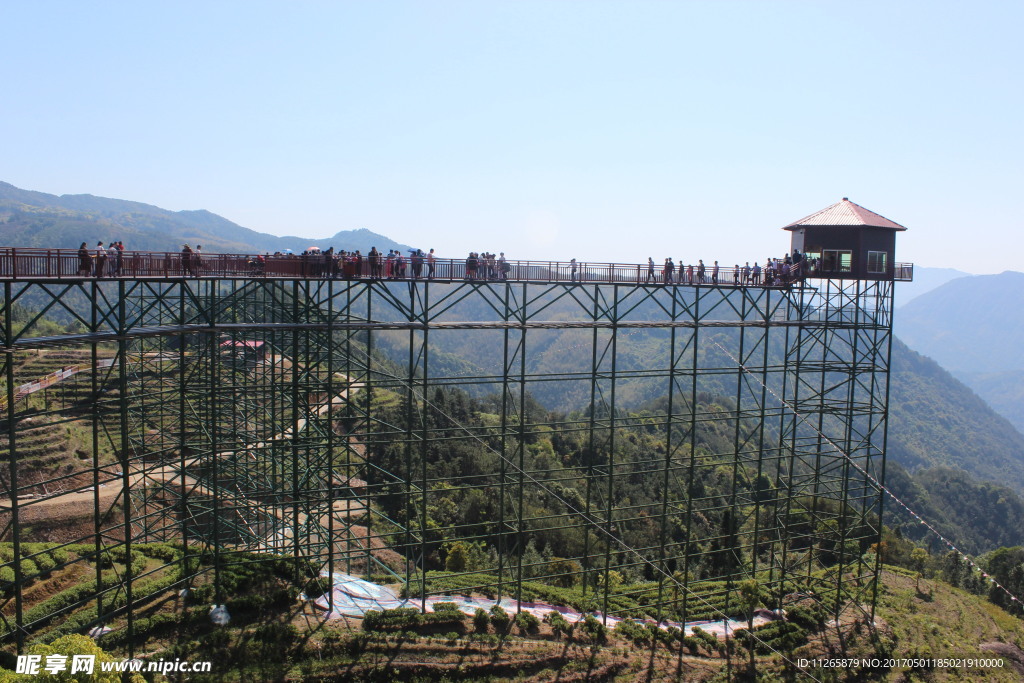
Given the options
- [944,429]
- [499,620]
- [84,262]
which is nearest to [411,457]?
[499,620]

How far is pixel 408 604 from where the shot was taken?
68.7 ft

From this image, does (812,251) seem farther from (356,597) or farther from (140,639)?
(140,639)

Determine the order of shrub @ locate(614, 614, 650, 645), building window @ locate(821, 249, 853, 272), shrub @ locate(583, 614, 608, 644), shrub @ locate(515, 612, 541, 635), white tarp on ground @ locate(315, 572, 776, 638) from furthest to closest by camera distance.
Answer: building window @ locate(821, 249, 853, 272)
shrub @ locate(614, 614, 650, 645)
shrub @ locate(583, 614, 608, 644)
shrub @ locate(515, 612, 541, 635)
white tarp on ground @ locate(315, 572, 776, 638)

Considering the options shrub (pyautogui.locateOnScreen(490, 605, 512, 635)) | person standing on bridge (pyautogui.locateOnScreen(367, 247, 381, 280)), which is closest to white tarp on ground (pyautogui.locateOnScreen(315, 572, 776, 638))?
shrub (pyautogui.locateOnScreen(490, 605, 512, 635))

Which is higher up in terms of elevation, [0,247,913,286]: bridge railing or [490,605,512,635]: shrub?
[0,247,913,286]: bridge railing

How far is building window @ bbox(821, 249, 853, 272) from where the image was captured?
1035 inches

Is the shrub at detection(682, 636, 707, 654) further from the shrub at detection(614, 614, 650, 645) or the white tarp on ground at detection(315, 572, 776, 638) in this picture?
the shrub at detection(614, 614, 650, 645)

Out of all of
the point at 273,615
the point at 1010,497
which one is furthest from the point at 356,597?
the point at 1010,497

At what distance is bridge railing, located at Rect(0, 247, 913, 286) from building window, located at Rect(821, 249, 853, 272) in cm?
71

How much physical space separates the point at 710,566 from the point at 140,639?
89.7 ft

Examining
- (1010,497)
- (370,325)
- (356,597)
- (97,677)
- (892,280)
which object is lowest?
(1010,497)

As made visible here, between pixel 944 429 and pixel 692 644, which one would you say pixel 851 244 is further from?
pixel 944 429

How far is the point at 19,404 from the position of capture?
3316 cm

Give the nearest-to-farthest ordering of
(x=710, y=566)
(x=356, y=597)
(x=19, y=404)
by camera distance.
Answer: (x=356, y=597) < (x=19, y=404) < (x=710, y=566)
